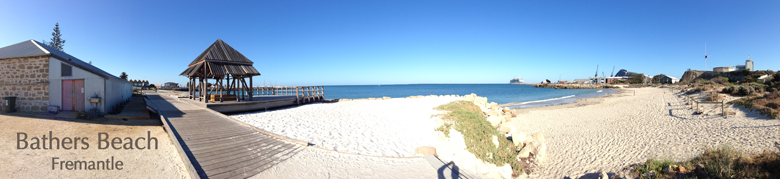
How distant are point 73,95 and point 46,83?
0.89 metres

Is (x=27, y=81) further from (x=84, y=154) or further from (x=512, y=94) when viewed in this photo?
A: (x=512, y=94)

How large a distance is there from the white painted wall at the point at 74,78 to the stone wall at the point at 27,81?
5.6 inches

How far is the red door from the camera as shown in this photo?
29.8 ft

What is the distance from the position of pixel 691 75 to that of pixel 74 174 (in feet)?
262

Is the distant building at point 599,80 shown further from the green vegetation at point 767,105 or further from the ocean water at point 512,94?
the green vegetation at point 767,105

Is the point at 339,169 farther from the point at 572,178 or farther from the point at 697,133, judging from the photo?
the point at 697,133

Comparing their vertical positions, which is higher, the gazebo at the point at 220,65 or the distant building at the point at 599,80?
the distant building at the point at 599,80

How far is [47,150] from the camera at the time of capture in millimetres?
5473

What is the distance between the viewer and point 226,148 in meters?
5.39

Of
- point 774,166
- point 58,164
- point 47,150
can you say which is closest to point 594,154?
point 774,166

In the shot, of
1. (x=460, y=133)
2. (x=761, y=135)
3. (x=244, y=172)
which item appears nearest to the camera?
(x=244, y=172)

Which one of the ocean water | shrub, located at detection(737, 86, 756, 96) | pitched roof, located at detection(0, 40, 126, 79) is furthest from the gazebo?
shrub, located at detection(737, 86, 756, 96)

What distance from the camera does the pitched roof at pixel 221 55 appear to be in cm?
1180

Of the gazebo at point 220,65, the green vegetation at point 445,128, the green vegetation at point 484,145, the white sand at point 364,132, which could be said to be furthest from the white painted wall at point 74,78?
the green vegetation at point 484,145
